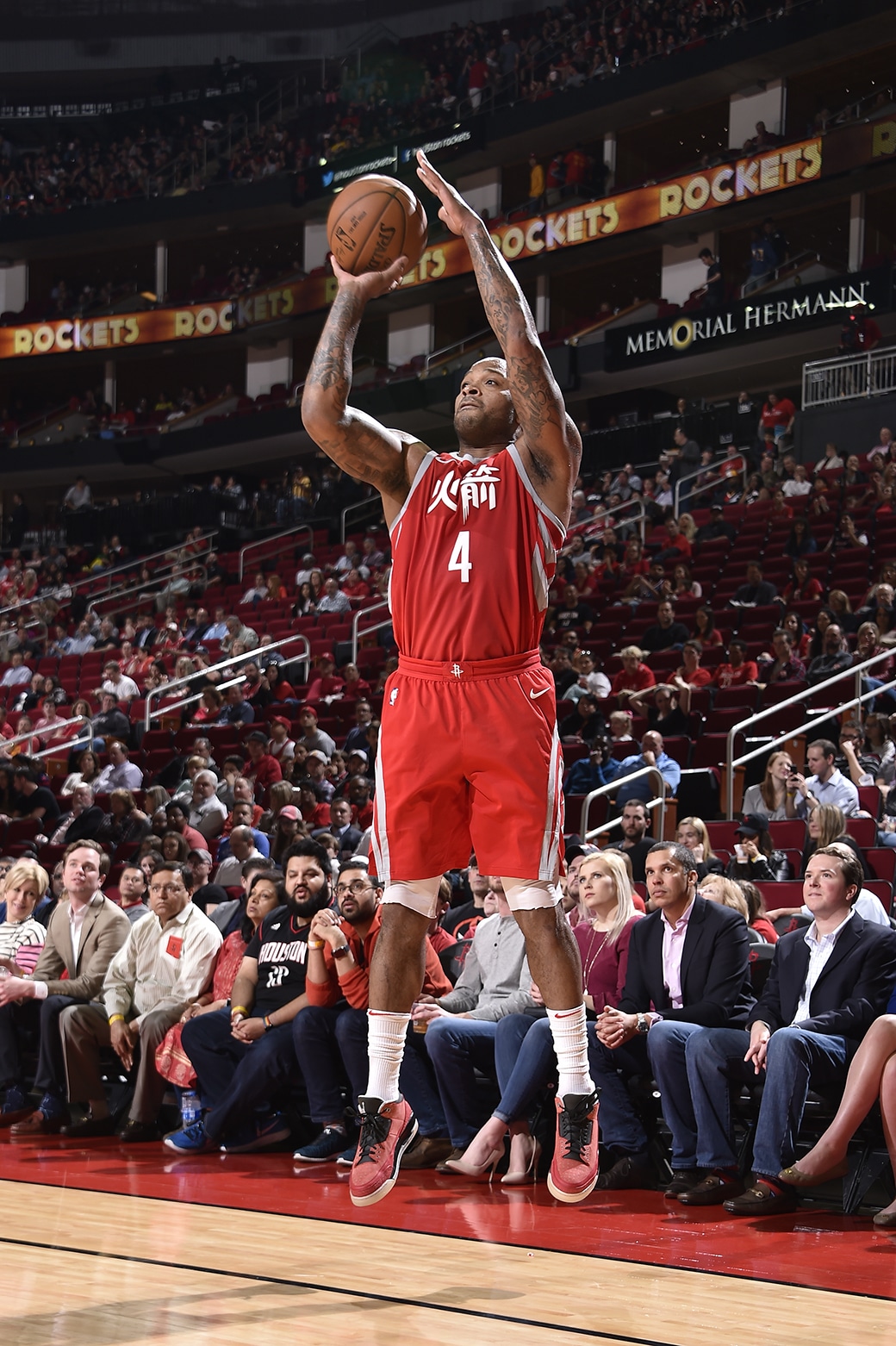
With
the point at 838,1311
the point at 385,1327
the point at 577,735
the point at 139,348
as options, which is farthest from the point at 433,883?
the point at 139,348

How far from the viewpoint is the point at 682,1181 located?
16.4 feet

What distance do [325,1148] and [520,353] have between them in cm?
365

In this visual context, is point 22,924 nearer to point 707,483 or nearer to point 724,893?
point 724,893

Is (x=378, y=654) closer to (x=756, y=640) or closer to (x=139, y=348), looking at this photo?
(x=756, y=640)

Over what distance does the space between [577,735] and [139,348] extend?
1975 centimetres

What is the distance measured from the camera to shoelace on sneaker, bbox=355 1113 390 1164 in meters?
3.57

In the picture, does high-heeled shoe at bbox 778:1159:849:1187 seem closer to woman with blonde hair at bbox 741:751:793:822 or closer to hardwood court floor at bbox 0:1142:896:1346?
hardwood court floor at bbox 0:1142:896:1346

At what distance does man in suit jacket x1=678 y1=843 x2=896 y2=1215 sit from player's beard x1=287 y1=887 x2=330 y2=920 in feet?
6.48

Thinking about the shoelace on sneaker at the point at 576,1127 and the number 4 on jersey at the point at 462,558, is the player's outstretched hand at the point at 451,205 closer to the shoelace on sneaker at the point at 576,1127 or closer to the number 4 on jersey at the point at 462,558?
the number 4 on jersey at the point at 462,558

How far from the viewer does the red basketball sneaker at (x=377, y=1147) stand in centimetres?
352

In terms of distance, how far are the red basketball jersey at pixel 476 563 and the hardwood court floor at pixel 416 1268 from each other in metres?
1.57

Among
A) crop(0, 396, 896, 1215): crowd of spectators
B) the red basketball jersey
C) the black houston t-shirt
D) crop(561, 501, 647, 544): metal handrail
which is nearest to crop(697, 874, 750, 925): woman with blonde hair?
crop(0, 396, 896, 1215): crowd of spectators

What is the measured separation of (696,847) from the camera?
7.46 metres

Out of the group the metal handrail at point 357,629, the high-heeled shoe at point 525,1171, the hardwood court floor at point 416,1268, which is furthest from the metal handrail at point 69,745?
the high-heeled shoe at point 525,1171
